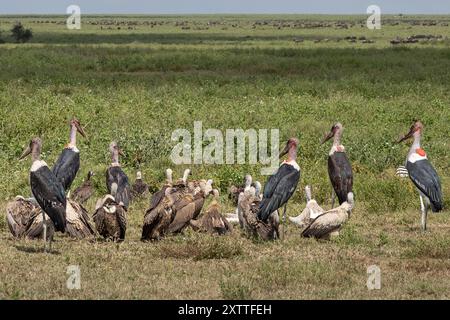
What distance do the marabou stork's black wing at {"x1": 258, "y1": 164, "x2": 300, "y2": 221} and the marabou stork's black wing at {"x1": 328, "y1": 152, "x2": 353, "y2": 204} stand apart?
1.14 meters

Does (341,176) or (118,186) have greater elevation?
(341,176)

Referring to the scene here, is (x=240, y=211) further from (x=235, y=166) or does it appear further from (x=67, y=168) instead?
(x=235, y=166)

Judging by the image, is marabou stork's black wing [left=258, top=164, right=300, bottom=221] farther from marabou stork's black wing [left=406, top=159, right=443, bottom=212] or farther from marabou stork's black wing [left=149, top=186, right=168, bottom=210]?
marabou stork's black wing [left=406, top=159, right=443, bottom=212]

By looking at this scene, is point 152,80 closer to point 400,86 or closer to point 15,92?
point 15,92

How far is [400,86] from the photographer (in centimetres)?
2725

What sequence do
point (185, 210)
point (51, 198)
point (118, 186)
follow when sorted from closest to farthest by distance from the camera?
point (51, 198), point (185, 210), point (118, 186)

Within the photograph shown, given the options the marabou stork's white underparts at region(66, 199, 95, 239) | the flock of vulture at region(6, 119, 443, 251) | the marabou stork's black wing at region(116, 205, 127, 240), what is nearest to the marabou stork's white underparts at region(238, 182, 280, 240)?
the flock of vulture at region(6, 119, 443, 251)

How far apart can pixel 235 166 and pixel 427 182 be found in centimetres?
467

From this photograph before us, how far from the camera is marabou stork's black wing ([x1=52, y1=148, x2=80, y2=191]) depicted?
12.5m

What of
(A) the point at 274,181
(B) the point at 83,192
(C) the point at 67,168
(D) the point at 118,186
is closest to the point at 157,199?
(D) the point at 118,186

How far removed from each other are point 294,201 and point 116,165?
2.84 metres

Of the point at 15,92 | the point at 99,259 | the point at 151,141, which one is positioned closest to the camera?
the point at 99,259

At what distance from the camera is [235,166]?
15.9m
